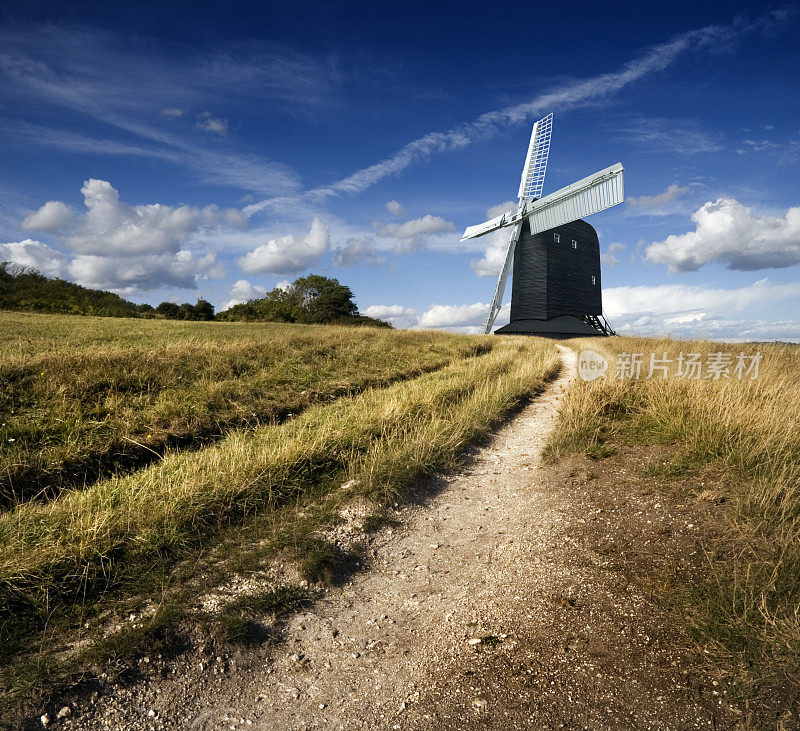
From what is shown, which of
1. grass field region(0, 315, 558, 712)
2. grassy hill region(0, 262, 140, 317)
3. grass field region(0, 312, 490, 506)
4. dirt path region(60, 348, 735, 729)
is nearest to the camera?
dirt path region(60, 348, 735, 729)

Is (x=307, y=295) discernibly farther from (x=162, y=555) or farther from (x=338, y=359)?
(x=162, y=555)

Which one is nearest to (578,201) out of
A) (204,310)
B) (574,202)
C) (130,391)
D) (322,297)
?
(574,202)

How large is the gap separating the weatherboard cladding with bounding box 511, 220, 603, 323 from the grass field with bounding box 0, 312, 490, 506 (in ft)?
84.6

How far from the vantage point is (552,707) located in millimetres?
3305

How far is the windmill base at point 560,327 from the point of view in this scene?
128 ft

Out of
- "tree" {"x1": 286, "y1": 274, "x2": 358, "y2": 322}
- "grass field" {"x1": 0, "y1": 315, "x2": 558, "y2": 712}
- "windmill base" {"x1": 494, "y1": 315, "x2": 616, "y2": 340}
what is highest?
"tree" {"x1": 286, "y1": 274, "x2": 358, "y2": 322}

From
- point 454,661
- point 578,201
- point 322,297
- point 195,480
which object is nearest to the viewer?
point 454,661

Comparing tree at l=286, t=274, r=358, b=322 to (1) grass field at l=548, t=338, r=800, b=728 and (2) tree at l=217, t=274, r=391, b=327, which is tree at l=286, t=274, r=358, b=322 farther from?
(1) grass field at l=548, t=338, r=800, b=728

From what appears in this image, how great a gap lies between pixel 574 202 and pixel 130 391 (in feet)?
130

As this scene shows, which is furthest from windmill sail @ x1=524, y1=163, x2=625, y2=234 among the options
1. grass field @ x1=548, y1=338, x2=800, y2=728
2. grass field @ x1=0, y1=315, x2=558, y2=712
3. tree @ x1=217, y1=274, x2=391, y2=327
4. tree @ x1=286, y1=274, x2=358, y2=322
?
grass field @ x1=0, y1=315, x2=558, y2=712

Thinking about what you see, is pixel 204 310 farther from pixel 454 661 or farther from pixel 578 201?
pixel 454 661

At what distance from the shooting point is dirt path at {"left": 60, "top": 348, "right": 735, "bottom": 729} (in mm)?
3273

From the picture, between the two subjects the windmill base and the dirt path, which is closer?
the dirt path

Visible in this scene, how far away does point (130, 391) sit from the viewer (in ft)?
33.8
